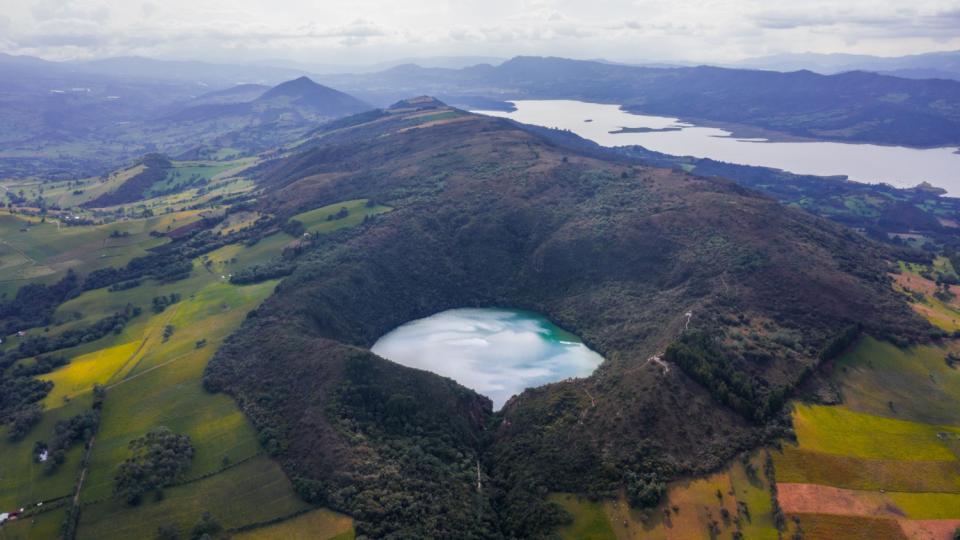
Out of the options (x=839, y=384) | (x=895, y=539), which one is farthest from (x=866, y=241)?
(x=895, y=539)

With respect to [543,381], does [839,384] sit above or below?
above

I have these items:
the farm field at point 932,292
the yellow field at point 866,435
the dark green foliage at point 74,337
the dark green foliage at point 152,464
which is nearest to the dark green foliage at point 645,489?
the yellow field at point 866,435

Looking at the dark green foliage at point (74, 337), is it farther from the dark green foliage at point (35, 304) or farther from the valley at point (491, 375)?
the dark green foliage at point (35, 304)

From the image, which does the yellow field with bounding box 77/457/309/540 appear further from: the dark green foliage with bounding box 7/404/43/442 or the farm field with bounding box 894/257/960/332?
the farm field with bounding box 894/257/960/332

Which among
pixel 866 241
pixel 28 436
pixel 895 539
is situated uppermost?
pixel 866 241

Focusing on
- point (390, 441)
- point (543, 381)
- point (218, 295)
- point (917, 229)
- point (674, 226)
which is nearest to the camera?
point (390, 441)

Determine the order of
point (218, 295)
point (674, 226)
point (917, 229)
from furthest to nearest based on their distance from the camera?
point (917, 229), point (674, 226), point (218, 295)

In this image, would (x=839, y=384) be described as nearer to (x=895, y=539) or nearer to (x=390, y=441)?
(x=895, y=539)
